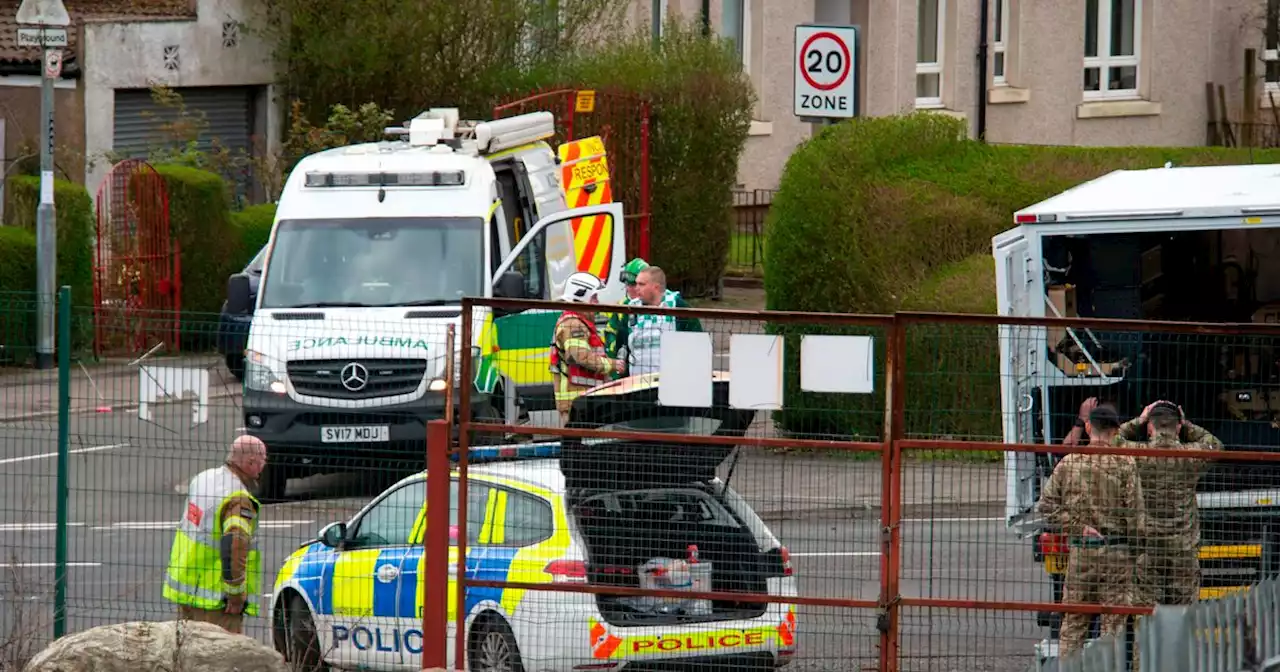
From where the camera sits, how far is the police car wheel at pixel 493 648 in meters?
8.88

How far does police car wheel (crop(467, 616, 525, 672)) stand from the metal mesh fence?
0.04 ft

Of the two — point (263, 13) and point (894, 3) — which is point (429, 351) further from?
point (894, 3)

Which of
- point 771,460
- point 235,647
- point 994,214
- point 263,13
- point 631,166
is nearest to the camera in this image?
point 235,647

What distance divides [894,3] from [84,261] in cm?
1640

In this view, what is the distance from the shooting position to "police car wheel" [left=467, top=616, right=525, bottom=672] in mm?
8875

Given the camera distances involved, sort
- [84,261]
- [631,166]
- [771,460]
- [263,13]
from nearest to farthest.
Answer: [771,460], [84,261], [631,166], [263,13]

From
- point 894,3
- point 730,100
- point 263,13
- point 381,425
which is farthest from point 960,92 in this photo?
point 381,425

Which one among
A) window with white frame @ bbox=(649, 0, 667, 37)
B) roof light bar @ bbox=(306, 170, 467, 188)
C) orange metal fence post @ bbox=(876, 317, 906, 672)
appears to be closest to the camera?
orange metal fence post @ bbox=(876, 317, 906, 672)

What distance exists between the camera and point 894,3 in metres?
33.5

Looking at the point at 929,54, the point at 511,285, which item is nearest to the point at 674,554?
the point at 511,285

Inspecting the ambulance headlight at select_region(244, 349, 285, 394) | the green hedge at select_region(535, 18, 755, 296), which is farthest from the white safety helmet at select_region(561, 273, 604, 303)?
the green hedge at select_region(535, 18, 755, 296)

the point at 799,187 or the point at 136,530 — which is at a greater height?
the point at 799,187

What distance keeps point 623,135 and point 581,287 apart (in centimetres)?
963

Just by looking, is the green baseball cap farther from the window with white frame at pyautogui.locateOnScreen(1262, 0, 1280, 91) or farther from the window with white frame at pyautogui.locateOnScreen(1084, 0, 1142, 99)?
the window with white frame at pyautogui.locateOnScreen(1262, 0, 1280, 91)
